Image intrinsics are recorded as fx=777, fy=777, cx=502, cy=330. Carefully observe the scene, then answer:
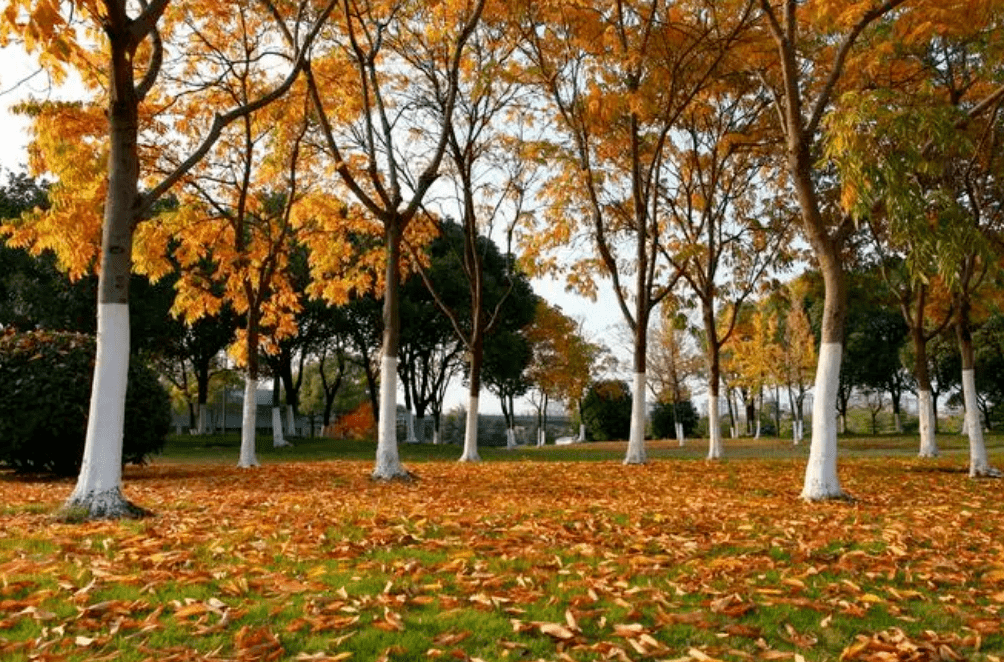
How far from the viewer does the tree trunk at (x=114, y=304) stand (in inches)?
336

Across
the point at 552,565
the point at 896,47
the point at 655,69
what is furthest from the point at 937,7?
the point at 552,565

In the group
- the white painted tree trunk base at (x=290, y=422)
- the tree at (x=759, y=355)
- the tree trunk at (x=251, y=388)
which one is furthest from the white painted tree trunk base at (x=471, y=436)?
the tree at (x=759, y=355)

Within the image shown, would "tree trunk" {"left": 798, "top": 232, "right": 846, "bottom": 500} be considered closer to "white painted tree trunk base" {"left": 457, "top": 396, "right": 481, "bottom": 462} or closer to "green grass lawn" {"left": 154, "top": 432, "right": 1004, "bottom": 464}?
"white painted tree trunk base" {"left": 457, "top": 396, "right": 481, "bottom": 462}

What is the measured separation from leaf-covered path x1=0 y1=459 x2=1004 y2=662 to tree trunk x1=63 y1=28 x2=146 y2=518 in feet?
2.13

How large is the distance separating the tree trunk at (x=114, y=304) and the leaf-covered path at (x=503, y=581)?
65 cm

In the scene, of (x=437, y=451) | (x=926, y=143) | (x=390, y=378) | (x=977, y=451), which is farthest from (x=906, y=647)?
(x=437, y=451)

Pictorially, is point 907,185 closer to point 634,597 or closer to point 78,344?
point 634,597

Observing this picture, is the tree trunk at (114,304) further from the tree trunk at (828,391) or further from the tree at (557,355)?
the tree at (557,355)

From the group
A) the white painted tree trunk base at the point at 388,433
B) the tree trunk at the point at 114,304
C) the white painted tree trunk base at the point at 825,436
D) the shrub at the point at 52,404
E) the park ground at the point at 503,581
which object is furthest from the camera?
the shrub at the point at 52,404

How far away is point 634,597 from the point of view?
4988 mm

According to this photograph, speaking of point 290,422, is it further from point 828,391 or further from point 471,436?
point 828,391

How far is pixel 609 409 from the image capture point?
4831 cm

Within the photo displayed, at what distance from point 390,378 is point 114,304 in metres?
5.72

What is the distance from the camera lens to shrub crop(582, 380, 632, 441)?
159 ft
